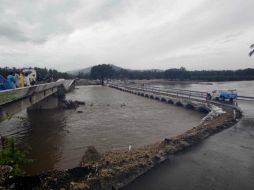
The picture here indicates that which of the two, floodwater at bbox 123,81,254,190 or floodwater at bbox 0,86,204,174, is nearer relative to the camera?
floodwater at bbox 123,81,254,190

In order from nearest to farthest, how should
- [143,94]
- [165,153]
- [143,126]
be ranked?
[165,153] < [143,126] < [143,94]

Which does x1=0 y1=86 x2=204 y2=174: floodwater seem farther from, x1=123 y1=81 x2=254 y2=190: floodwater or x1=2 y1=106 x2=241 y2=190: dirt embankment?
x1=123 y1=81 x2=254 y2=190: floodwater

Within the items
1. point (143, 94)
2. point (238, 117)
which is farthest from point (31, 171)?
point (143, 94)

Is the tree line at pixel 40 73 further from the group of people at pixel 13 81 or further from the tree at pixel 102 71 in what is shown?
the tree at pixel 102 71

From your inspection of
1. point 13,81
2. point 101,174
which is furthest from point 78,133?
point 101,174

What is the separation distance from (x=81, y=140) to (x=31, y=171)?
18.8 feet

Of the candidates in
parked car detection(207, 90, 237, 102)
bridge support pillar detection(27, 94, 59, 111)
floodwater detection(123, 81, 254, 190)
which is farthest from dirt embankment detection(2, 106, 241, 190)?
bridge support pillar detection(27, 94, 59, 111)

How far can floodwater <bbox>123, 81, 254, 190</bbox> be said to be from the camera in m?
8.70

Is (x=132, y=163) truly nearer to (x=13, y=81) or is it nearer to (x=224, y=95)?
(x=13, y=81)

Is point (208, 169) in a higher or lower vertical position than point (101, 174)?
lower

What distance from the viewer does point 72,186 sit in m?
8.14

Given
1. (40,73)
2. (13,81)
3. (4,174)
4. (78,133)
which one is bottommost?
(78,133)

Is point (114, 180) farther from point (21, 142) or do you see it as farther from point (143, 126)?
point (143, 126)

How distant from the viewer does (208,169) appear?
33.0 feet
